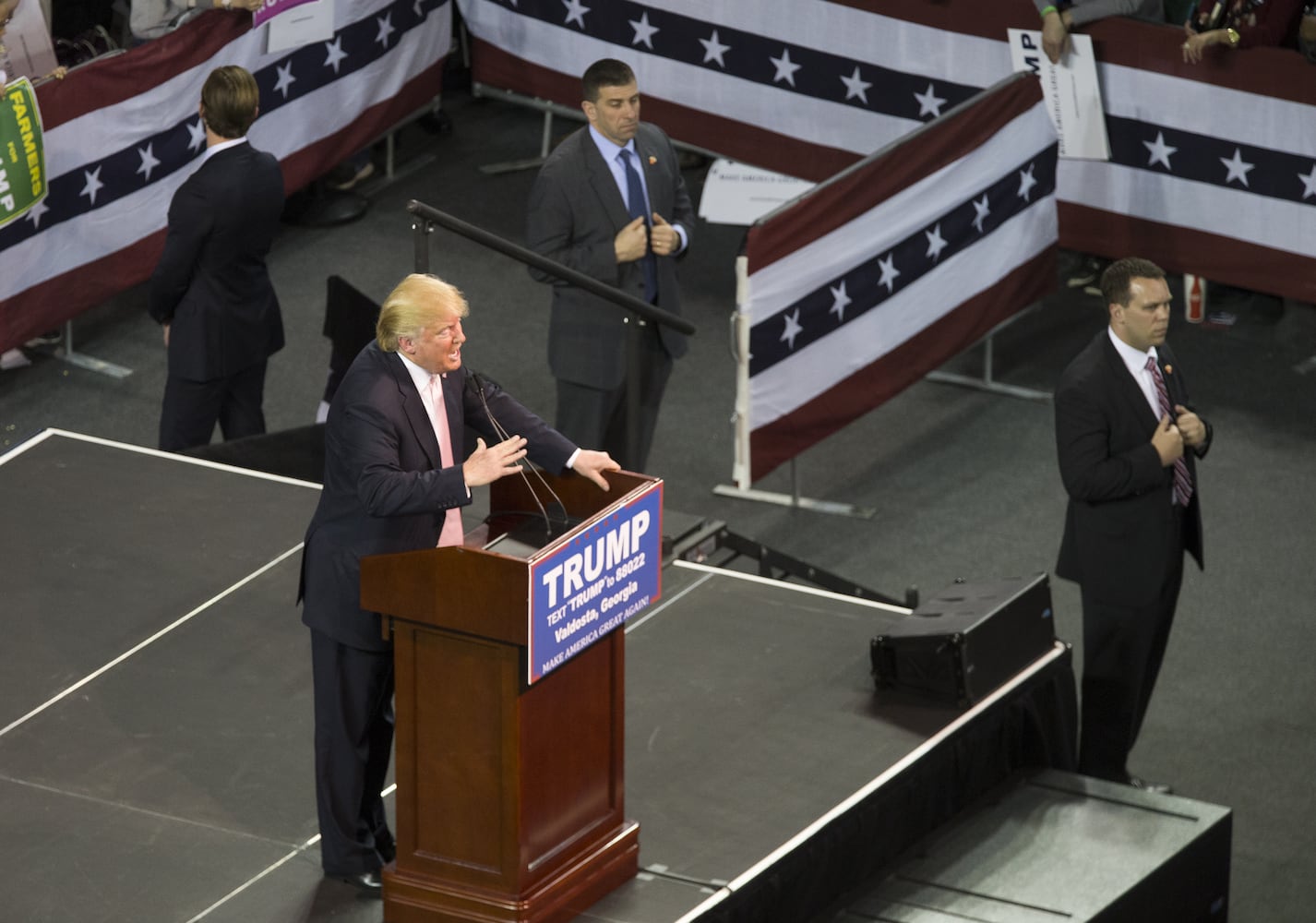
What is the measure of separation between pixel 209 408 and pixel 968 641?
3.35 metres

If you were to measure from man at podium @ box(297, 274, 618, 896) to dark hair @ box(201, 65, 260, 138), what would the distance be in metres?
2.58

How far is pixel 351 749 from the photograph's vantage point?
5.46m

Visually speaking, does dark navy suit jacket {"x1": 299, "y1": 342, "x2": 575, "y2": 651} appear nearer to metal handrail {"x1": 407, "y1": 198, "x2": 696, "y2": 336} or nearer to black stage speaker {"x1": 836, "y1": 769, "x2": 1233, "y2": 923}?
black stage speaker {"x1": 836, "y1": 769, "x2": 1233, "y2": 923}

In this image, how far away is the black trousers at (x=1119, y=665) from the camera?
6.84 m

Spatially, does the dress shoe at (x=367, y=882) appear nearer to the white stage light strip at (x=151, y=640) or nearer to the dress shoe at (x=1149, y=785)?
the white stage light strip at (x=151, y=640)

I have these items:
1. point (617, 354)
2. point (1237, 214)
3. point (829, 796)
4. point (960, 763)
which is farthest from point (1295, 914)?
point (1237, 214)

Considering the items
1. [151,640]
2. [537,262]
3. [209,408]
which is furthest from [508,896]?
[209,408]

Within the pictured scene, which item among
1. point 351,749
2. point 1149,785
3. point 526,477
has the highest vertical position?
point 526,477

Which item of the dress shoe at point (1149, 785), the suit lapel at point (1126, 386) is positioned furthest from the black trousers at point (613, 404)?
the dress shoe at point (1149, 785)

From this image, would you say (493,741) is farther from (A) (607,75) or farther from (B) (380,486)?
(A) (607,75)

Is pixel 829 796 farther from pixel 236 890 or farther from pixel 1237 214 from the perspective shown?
pixel 1237 214

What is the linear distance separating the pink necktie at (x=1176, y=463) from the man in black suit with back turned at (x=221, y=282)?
10.3ft

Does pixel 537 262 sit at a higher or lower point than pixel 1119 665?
higher

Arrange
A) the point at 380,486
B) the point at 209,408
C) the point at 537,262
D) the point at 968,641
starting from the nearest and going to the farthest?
the point at 380,486 < the point at 968,641 < the point at 537,262 < the point at 209,408
